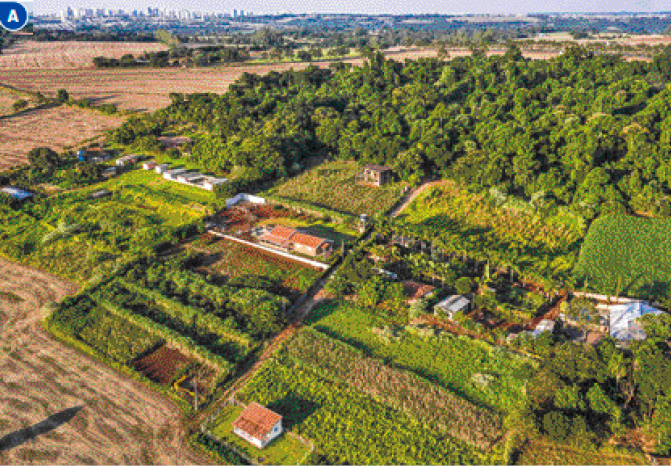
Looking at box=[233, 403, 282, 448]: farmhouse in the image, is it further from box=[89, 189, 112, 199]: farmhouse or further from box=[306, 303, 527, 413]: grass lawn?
box=[89, 189, 112, 199]: farmhouse

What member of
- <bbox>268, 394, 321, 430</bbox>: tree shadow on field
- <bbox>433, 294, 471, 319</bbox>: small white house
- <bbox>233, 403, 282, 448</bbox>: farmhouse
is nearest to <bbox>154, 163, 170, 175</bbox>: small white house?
<bbox>433, 294, 471, 319</bbox>: small white house

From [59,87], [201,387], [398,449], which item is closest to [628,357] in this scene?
[398,449]

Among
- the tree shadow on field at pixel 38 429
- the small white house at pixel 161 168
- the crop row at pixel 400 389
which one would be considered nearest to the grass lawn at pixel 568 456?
the crop row at pixel 400 389

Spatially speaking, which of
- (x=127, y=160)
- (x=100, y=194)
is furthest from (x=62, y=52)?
(x=100, y=194)

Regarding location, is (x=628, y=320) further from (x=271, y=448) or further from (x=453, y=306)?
(x=271, y=448)

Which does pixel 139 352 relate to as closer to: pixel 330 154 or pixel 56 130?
pixel 330 154

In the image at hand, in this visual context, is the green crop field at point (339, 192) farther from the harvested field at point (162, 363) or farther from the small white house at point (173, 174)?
the harvested field at point (162, 363)
